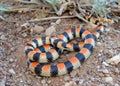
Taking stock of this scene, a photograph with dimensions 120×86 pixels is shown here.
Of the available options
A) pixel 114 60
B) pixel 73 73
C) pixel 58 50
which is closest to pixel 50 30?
pixel 58 50

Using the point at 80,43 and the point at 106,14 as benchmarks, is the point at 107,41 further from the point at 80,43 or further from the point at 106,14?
the point at 106,14

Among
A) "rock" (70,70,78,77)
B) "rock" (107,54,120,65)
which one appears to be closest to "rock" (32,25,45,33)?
"rock" (70,70,78,77)

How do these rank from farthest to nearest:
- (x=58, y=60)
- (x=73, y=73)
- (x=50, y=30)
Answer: (x=50, y=30) → (x=58, y=60) → (x=73, y=73)

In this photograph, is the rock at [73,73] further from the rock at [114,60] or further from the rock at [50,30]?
the rock at [50,30]

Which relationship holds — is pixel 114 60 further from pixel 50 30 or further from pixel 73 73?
pixel 50 30

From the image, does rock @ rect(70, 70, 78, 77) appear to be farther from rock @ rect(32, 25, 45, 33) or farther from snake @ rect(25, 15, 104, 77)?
rock @ rect(32, 25, 45, 33)

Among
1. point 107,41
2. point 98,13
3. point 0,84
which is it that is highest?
point 98,13

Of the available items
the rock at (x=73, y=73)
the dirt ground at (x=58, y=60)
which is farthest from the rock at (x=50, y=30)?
the rock at (x=73, y=73)

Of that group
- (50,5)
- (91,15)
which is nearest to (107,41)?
(91,15)
